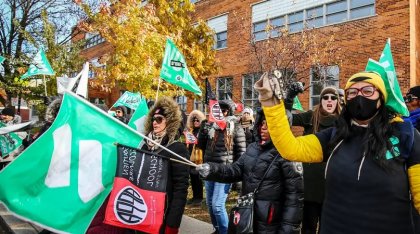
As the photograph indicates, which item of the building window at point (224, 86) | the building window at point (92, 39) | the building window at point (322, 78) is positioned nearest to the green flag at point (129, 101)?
the building window at point (322, 78)

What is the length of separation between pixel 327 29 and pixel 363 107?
1378cm

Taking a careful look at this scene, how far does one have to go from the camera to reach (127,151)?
2.99 m

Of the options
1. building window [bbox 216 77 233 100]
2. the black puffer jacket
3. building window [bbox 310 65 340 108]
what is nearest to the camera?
the black puffer jacket

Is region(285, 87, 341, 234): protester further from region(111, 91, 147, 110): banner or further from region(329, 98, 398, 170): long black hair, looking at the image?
region(111, 91, 147, 110): banner

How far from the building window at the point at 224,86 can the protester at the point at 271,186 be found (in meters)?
15.8

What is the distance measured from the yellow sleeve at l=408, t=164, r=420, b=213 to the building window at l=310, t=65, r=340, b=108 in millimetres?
10801

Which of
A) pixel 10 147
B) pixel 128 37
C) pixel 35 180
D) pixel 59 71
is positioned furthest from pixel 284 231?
pixel 59 71

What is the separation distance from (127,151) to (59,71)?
16.5m

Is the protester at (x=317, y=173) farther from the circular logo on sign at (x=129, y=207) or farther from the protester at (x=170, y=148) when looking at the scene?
the circular logo on sign at (x=129, y=207)

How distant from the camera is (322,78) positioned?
13688mm

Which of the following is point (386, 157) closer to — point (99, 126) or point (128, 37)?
point (99, 126)

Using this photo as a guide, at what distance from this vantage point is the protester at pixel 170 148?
334cm

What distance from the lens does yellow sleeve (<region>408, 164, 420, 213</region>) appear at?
81.4 inches

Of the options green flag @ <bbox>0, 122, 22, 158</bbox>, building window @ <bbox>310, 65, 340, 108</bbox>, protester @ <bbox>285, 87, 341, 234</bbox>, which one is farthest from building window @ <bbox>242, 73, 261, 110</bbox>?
protester @ <bbox>285, 87, 341, 234</bbox>
